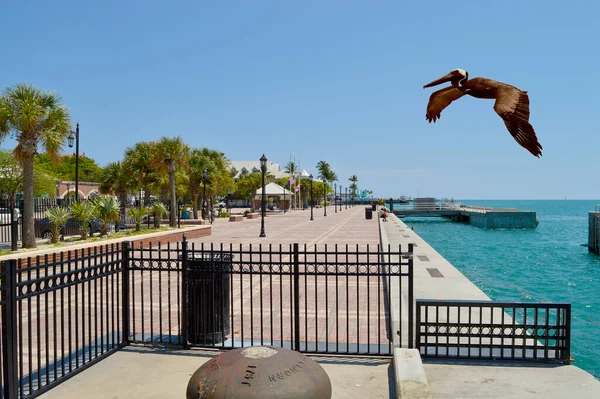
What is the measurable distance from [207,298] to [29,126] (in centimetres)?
1370

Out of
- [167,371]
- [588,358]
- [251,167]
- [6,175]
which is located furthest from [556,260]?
[251,167]

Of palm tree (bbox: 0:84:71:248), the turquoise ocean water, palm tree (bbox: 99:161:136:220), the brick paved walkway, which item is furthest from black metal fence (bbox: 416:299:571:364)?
palm tree (bbox: 99:161:136:220)

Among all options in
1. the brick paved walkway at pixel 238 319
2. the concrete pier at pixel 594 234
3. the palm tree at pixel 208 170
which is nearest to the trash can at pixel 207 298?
the brick paved walkway at pixel 238 319

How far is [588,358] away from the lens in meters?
11.8

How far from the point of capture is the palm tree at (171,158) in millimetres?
30109

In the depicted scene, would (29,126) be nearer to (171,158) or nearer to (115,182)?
(171,158)

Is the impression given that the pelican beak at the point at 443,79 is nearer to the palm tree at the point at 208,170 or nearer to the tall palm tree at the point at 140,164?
the tall palm tree at the point at 140,164

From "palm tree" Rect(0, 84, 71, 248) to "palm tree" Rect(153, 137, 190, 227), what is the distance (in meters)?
11.9

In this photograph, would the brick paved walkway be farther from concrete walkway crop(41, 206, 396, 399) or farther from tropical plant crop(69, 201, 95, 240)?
tropical plant crop(69, 201, 95, 240)

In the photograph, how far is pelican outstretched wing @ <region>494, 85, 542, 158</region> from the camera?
3.75 meters

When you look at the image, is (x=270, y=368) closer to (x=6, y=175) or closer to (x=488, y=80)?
(x=488, y=80)

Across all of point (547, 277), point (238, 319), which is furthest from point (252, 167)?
point (238, 319)

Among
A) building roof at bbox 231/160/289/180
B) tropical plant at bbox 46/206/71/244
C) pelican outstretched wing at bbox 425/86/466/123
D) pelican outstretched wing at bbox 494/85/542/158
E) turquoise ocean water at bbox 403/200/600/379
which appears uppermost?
building roof at bbox 231/160/289/180

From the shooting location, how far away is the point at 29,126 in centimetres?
1738
